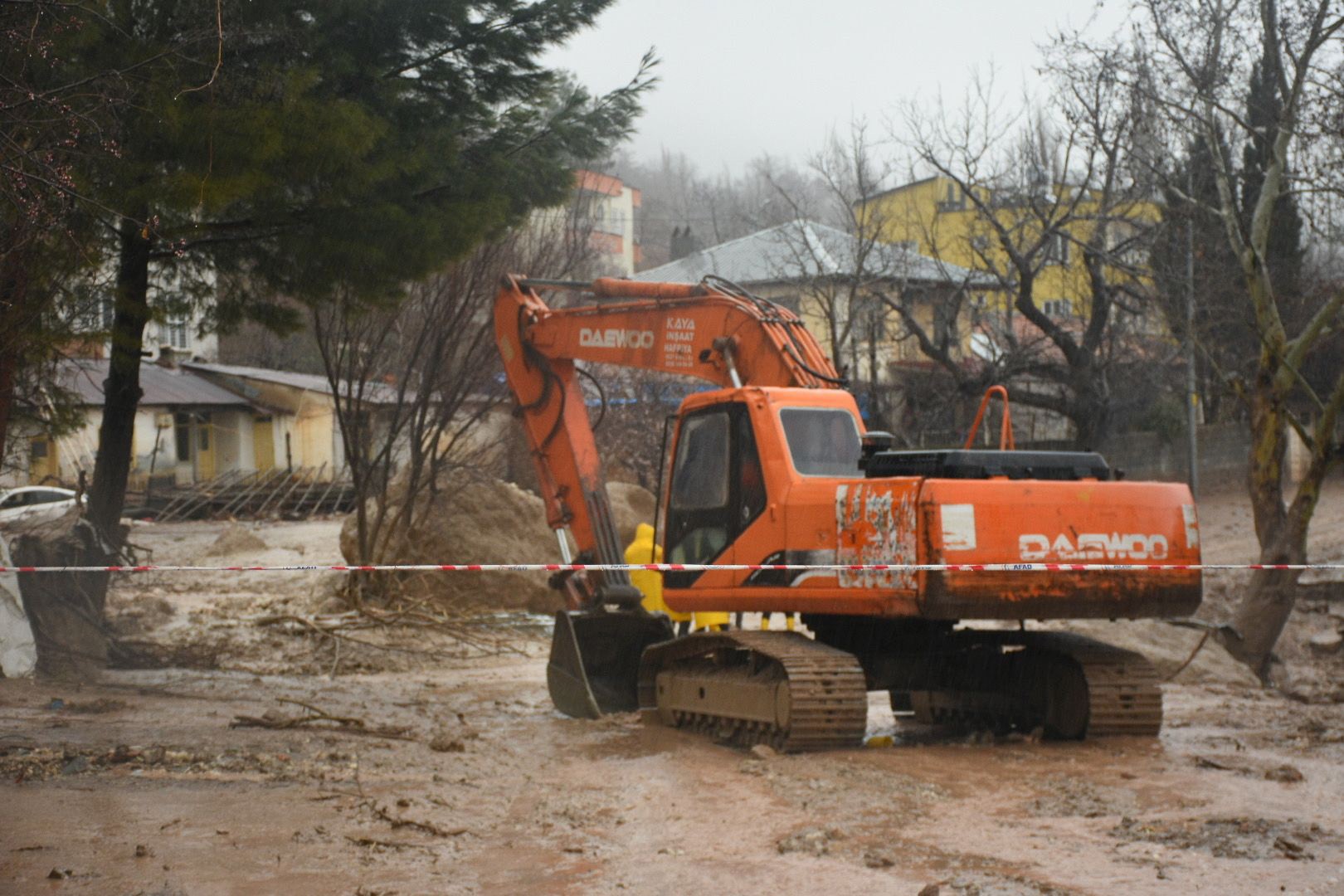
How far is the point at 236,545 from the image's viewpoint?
1056 inches

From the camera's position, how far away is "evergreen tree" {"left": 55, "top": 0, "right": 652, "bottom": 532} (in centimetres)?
964

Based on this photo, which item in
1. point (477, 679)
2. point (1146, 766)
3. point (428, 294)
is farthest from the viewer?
point (428, 294)

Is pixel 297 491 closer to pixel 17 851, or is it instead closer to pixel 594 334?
pixel 594 334

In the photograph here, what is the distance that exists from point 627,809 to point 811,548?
110 inches

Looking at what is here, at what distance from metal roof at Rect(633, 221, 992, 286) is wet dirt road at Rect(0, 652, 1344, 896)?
16906 mm

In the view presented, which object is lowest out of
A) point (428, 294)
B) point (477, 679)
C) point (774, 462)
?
point (477, 679)

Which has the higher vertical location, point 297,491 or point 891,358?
point 891,358

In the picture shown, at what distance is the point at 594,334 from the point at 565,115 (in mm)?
2012

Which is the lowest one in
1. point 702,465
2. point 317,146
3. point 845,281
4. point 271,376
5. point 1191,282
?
point 702,465

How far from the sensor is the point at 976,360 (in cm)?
3325

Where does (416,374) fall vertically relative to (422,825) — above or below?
above

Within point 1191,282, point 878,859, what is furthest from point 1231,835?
point 1191,282

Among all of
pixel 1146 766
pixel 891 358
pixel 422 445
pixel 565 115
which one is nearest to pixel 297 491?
pixel 891 358

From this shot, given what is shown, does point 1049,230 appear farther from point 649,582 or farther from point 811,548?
point 811,548
